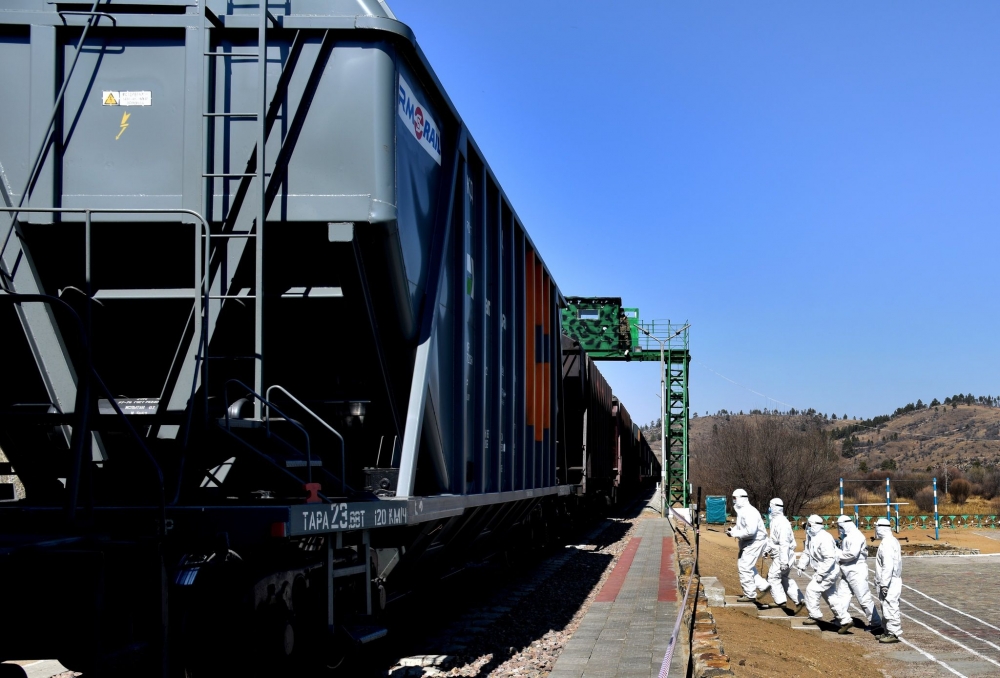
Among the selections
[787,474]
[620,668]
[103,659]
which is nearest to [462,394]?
[620,668]

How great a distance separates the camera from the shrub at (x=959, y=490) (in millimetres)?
63406

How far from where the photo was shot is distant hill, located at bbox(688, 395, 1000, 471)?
111875 millimetres

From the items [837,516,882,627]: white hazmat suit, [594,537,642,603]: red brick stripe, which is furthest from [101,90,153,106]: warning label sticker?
[837,516,882,627]: white hazmat suit

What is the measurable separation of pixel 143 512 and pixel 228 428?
687 millimetres

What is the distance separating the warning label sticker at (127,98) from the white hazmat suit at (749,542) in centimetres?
1091

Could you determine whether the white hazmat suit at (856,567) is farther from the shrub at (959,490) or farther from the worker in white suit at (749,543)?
the shrub at (959,490)

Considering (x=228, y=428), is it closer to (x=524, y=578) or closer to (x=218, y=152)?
(x=218, y=152)

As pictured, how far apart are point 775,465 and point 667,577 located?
2801cm

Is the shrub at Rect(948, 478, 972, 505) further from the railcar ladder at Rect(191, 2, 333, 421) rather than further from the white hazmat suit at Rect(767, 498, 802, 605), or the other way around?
the railcar ladder at Rect(191, 2, 333, 421)

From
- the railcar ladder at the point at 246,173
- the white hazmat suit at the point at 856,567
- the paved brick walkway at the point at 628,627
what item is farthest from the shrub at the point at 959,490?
the railcar ladder at the point at 246,173

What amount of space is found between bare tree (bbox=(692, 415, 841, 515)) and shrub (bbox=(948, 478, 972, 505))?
2195 cm

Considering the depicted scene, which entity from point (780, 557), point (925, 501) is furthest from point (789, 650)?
point (925, 501)

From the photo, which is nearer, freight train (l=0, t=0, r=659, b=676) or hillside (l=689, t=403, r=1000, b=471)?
freight train (l=0, t=0, r=659, b=676)

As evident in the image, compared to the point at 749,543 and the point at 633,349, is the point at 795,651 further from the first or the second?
the point at 633,349
